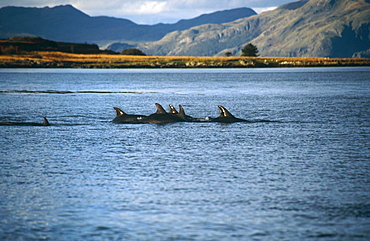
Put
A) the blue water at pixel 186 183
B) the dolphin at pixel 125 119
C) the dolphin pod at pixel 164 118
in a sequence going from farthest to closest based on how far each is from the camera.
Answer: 1. the dolphin at pixel 125 119
2. the dolphin pod at pixel 164 118
3. the blue water at pixel 186 183

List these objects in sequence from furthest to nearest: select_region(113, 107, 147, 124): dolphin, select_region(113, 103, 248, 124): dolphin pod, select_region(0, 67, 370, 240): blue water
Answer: select_region(113, 107, 147, 124): dolphin
select_region(113, 103, 248, 124): dolphin pod
select_region(0, 67, 370, 240): blue water

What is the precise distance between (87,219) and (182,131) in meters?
18.1

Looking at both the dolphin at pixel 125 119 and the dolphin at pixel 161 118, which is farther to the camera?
the dolphin at pixel 125 119

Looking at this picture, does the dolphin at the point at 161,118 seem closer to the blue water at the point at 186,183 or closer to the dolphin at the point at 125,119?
the dolphin at the point at 125,119

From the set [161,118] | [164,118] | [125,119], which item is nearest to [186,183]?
[161,118]

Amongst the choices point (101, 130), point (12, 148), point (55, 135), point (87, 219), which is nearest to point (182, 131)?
point (101, 130)

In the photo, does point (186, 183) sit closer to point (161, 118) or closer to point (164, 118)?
point (161, 118)

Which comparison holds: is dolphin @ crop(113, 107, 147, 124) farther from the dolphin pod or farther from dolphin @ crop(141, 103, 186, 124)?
dolphin @ crop(141, 103, 186, 124)

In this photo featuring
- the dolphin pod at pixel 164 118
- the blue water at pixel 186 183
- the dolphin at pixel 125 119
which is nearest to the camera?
the blue water at pixel 186 183

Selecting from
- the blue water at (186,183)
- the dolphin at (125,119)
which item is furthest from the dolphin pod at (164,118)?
the blue water at (186,183)

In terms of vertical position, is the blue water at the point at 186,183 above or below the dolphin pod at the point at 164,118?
below

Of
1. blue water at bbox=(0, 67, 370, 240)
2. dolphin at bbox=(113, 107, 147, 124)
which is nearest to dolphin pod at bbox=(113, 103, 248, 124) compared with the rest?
dolphin at bbox=(113, 107, 147, 124)

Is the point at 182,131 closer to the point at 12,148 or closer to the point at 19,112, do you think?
the point at 12,148

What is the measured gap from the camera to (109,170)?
20484 mm
